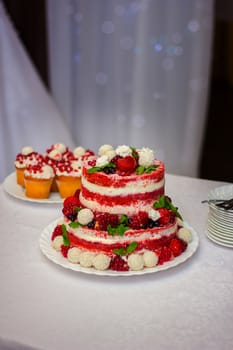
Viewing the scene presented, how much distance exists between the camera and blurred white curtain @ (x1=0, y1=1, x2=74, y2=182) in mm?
3004

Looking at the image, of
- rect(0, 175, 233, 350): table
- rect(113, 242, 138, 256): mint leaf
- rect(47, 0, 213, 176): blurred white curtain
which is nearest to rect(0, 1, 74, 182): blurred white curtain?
rect(47, 0, 213, 176): blurred white curtain

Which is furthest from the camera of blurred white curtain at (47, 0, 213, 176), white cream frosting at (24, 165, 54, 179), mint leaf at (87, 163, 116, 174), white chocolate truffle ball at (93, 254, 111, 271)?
blurred white curtain at (47, 0, 213, 176)

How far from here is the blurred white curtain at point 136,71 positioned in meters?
3.20

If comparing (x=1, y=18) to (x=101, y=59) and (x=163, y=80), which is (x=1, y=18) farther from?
(x=163, y=80)

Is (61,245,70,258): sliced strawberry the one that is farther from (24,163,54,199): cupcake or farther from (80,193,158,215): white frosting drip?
(24,163,54,199): cupcake

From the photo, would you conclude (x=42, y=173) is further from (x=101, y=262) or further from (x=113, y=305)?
(x=113, y=305)

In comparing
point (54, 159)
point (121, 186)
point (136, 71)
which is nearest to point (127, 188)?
point (121, 186)

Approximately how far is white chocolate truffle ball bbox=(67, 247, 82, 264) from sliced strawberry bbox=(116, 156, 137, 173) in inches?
9.1

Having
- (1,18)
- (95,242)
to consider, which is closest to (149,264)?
(95,242)

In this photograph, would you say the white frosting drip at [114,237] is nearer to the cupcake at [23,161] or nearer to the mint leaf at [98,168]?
the mint leaf at [98,168]

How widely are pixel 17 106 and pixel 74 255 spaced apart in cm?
179

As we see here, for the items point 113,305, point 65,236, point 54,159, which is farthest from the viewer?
point 54,159

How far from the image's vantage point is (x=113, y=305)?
125 centimetres

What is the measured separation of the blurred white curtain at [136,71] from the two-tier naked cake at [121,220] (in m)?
1.86
